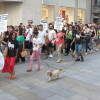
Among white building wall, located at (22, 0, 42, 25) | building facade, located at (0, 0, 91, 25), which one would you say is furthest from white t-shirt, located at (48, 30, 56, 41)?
white building wall, located at (22, 0, 42, 25)

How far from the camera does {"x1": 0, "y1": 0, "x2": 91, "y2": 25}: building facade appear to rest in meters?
22.5

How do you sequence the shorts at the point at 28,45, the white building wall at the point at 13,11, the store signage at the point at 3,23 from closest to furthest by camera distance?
1. the store signage at the point at 3,23
2. the shorts at the point at 28,45
3. the white building wall at the point at 13,11

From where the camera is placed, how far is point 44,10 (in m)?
25.2

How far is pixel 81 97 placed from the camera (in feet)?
21.5

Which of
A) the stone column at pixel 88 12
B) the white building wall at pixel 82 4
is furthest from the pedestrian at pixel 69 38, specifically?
the stone column at pixel 88 12

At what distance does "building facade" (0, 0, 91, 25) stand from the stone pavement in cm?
1285

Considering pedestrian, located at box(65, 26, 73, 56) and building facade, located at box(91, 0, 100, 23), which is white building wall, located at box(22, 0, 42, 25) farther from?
building facade, located at box(91, 0, 100, 23)

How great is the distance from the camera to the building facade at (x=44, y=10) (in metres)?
22.5

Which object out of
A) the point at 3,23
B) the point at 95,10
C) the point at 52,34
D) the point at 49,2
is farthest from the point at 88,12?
the point at 3,23

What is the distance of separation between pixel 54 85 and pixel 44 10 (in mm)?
18202

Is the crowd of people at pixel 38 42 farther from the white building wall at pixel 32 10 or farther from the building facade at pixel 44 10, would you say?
the building facade at pixel 44 10

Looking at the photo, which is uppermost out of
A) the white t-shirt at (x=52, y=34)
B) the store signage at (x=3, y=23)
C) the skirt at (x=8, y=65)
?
the store signage at (x=3, y=23)

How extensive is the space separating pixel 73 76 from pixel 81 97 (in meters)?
2.21

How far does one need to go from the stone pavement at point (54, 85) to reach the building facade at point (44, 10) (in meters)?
12.8
